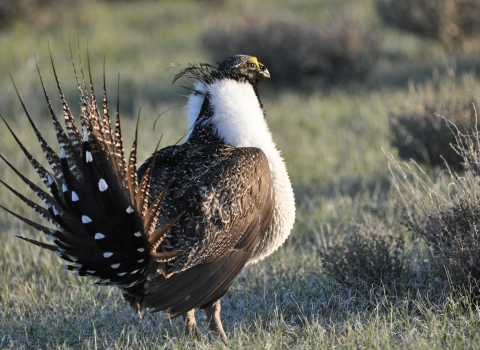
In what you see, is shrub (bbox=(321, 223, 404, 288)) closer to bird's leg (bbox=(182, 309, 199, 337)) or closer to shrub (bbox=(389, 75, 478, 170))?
bird's leg (bbox=(182, 309, 199, 337))

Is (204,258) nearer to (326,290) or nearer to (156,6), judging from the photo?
(326,290)

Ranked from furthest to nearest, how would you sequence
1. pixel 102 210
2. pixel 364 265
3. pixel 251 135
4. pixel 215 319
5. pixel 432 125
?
pixel 432 125 → pixel 364 265 → pixel 251 135 → pixel 215 319 → pixel 102 210

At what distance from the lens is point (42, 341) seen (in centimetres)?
384

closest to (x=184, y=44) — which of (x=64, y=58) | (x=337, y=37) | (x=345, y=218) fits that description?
(x=64, y=58)

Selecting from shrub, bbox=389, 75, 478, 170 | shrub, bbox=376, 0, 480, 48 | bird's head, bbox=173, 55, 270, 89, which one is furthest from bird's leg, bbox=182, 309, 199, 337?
shrub, bbox=376, 0, 480, 48

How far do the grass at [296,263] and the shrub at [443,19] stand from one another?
0.35 m

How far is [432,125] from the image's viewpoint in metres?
5.91

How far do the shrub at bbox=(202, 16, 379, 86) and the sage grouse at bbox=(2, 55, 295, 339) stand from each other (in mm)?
6463

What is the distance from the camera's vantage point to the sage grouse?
3.08m

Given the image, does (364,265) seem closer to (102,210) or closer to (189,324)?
(189,324)

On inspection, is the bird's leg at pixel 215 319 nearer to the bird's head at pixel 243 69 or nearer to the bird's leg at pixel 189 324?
the bird's leg at pixel 189 324

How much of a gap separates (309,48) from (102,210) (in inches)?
306

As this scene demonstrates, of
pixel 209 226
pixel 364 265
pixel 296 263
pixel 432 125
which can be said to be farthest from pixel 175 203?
pixel 432 125

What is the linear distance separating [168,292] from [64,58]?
9342 millimetres
